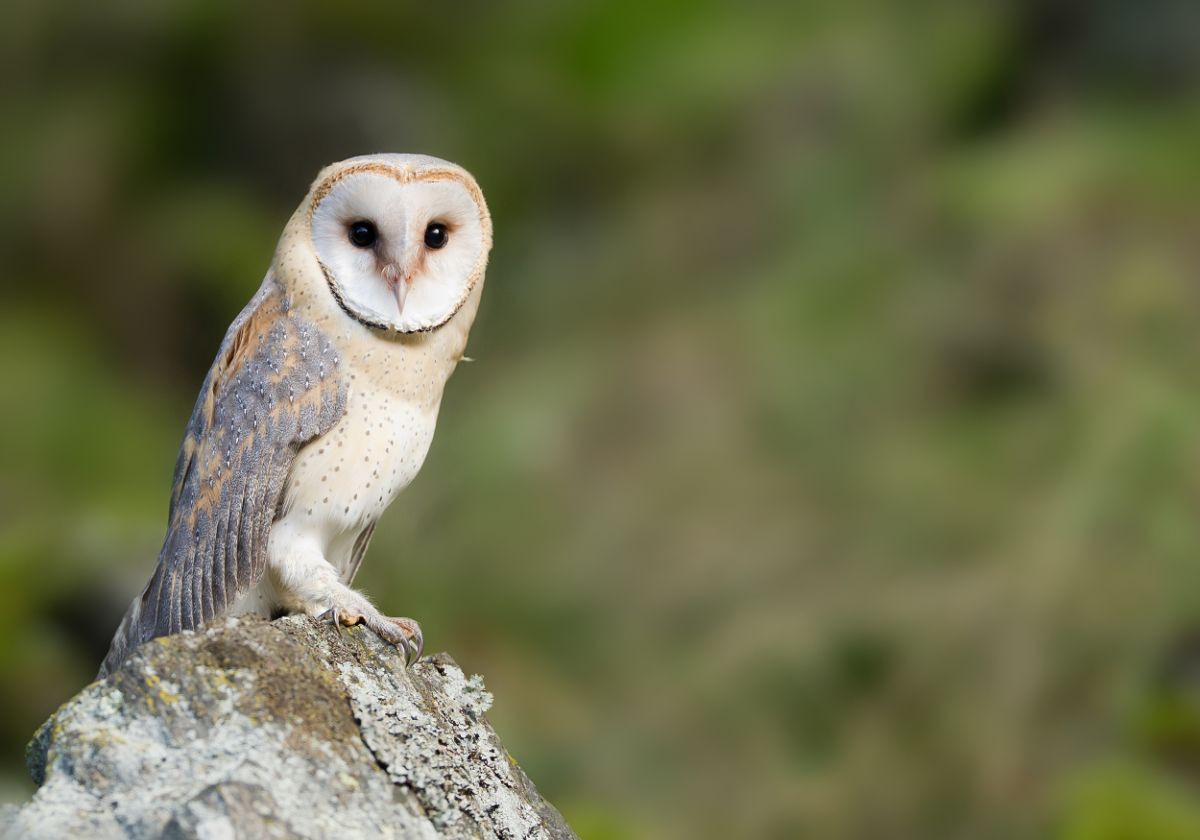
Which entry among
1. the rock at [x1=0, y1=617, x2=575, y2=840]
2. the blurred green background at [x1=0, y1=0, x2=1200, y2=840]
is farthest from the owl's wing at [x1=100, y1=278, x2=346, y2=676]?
the blurred green background at [x1=0, y1=0, x2=1200, y2=840]

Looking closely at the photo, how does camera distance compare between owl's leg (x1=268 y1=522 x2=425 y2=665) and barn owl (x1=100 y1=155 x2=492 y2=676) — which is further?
barn owl (x1=100 y1=155 x2=492 y2=676)

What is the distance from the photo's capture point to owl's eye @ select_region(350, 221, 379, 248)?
2.84m

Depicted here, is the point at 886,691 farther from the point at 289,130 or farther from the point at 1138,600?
the point at 289,130

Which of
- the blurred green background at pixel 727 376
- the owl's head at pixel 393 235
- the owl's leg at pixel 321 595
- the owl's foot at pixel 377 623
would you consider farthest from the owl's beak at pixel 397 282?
the blurred green background at pixel 727 376

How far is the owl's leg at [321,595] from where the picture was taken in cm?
252

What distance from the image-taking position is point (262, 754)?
1.96m

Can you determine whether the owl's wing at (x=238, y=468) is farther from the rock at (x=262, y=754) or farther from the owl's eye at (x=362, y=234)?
the rock at (x=262, y=754)

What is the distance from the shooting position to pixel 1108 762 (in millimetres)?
5715

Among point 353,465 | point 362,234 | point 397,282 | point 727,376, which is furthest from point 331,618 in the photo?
point 727,376

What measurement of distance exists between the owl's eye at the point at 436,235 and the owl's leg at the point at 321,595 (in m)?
0.62

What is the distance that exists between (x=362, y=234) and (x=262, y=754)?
120 cm

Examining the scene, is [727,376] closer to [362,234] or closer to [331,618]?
[362,234]

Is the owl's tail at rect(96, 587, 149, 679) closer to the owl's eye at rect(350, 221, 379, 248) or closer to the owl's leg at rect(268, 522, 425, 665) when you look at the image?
the owl's leg at rect(268, 522, 425, 665)

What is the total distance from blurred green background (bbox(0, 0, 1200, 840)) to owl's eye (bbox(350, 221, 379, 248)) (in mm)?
3070
